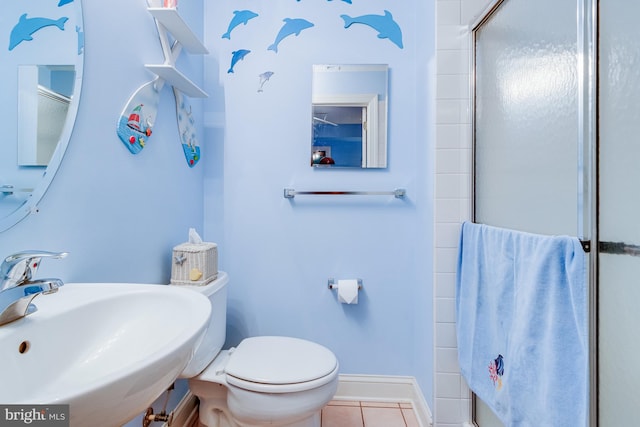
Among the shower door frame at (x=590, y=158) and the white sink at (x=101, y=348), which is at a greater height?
the shower door frame at (x=590, y=158)

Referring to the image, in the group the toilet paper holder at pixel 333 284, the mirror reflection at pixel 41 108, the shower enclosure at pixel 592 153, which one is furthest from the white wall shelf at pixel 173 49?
the shower enclosure at pixel 592 153

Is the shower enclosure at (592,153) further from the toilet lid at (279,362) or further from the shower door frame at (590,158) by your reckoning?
the toilet lid at (279,362)

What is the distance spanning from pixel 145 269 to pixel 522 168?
4.32ft

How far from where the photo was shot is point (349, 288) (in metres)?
1.52

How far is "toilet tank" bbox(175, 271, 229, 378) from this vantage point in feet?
3.78

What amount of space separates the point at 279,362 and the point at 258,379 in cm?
11

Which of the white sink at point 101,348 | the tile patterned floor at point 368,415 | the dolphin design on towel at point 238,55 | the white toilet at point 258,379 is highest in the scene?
the dolphin design on towel at point 238,55

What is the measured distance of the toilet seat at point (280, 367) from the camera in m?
1.04

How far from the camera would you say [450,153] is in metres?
1.30

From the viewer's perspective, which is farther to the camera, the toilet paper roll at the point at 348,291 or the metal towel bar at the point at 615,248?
the toilet paper roll at the point at 348,291

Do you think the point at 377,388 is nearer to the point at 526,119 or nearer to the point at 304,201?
the point at 304,201

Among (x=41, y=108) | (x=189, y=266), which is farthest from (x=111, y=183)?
(x=189, y=266)

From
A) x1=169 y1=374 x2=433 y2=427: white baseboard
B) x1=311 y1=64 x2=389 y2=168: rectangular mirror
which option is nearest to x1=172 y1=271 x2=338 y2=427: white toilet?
x1=169 y1=374 x2=433 y2=427: white baseboard

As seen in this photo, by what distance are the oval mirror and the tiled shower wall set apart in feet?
4.07
